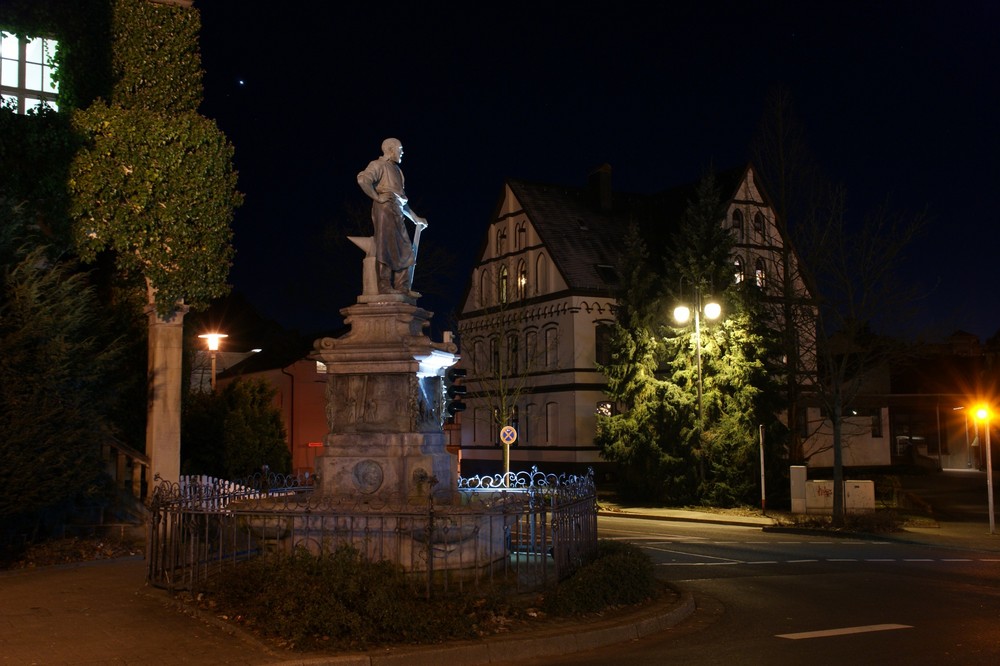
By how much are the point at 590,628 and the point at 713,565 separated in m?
7.43

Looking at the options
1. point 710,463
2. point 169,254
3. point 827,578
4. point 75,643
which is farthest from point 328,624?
point 710,463

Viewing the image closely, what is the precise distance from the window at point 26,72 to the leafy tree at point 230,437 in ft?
27.2

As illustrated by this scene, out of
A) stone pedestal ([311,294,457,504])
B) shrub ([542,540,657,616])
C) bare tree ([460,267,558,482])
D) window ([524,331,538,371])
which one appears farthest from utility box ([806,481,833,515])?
window ([524,331,538,371])

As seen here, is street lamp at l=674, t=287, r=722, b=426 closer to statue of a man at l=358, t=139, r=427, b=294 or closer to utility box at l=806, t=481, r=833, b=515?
utility box at l=806, t=481, r=833, b=515

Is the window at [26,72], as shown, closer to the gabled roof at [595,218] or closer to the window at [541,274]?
the gabled roof at [595,218]

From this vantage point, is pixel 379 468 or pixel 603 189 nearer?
pixel 379 468

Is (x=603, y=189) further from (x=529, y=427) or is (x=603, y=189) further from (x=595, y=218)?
(x=529, y=427)

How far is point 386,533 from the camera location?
36.1ft

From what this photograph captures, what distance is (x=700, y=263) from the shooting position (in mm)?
35906

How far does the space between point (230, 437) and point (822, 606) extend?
15.8 meters

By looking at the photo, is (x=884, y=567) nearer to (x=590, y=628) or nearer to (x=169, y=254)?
(x=590, y=628)

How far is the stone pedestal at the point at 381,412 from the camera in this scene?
40.2 ft

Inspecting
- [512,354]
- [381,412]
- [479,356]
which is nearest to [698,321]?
[512,354]

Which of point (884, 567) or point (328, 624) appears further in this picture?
point (884, 567)
